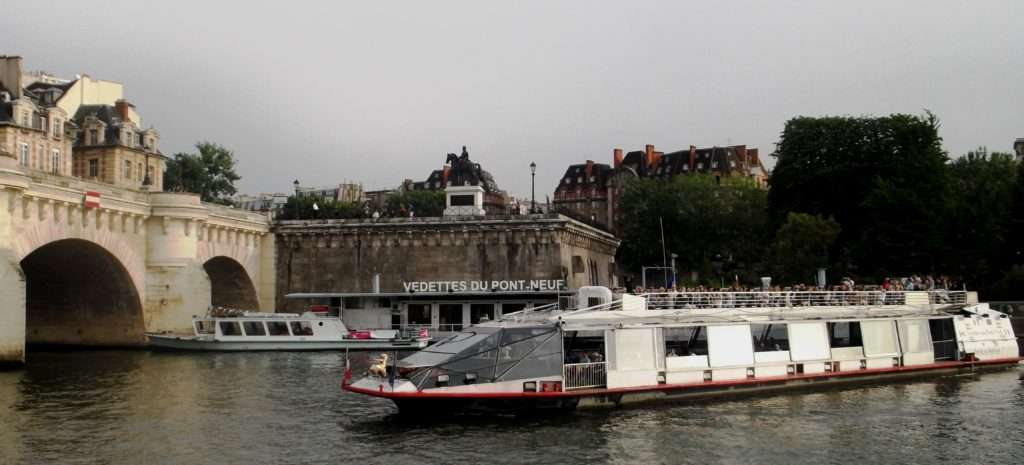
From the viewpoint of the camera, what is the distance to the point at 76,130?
74.1 meters

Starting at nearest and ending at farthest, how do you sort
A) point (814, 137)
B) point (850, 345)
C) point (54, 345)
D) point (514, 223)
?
1. point (850, 345)
2. point (54, 345)
3. point (514, 223)
4. point (814, 137)

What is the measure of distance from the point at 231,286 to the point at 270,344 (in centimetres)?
1441

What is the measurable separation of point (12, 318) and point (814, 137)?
53.6m

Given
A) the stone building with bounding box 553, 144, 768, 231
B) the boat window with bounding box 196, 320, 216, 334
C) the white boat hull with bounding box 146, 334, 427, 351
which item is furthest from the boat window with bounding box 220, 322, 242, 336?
the stone building with bounding box 553, 144, 768, 231

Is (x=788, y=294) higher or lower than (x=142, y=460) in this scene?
higher

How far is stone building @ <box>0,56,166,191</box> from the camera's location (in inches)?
2532

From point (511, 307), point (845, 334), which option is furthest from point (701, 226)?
point (845, 334)

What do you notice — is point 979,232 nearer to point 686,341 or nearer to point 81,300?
point 686,341

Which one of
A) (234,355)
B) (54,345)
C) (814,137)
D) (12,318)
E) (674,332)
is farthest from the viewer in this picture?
(814,137)

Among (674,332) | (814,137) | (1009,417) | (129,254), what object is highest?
(814,137)

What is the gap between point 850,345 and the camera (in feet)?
107

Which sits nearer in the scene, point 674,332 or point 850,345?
point 674,332

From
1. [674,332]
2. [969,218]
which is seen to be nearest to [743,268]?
[969,218]

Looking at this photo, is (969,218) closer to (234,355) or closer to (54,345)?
(234,355)
